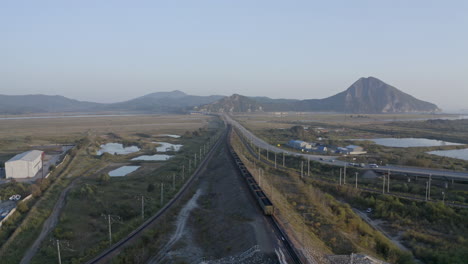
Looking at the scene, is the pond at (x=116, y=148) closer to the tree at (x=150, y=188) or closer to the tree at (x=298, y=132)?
the tree at (x=150, y=188)

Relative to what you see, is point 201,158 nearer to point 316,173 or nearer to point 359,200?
point 316,173

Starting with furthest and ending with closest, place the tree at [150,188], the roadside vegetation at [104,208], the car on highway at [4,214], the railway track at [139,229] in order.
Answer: the tree at [150,188]
the car on highway at [4,214]
the roadside vegetation at [104,208]
the railway track at [139,229]

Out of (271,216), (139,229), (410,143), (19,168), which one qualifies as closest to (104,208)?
(139,229)

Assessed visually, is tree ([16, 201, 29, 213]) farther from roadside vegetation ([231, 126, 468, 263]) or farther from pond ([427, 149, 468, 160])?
pond ([427, 149, 468, 160])

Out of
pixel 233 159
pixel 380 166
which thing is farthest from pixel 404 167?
pixel 233 159

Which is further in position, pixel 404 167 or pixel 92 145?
pixel 92 145

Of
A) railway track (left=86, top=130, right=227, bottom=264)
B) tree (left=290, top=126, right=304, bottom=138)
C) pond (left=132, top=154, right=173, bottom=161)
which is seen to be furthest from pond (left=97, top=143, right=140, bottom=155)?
tree (left=290, top=126, right=304, bottom=138)

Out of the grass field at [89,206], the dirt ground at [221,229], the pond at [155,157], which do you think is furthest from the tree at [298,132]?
the dirt ground at [221,229]

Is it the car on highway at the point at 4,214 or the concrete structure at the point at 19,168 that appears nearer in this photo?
the car on highway at the point at 4,214
